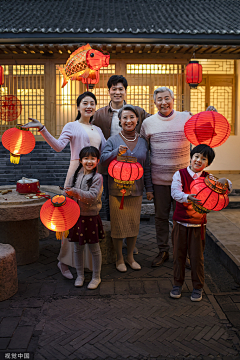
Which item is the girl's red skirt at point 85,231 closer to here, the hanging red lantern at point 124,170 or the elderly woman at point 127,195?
the elderly woman at point 127,195

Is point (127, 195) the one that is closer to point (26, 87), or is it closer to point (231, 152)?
point (26, 87)

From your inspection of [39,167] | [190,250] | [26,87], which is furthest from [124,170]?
[26,87]

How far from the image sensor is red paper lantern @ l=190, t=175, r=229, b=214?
2.83 m

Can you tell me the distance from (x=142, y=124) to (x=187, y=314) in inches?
89.8

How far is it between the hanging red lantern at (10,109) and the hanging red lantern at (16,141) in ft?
19.7

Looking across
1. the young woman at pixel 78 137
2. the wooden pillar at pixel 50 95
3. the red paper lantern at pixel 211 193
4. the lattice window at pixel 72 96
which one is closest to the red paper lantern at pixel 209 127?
the red paper lantern at pixel 211 193

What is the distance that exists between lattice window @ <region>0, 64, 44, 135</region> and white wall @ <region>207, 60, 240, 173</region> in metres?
5.72

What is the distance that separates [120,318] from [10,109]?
Result: 7762 mm

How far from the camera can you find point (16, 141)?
3.64 meters

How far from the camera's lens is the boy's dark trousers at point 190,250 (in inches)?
130

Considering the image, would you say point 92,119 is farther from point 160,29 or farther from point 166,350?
point 160,29

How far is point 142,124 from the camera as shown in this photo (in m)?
4.21

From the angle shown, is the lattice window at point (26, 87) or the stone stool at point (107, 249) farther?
the lattice window at point (26, 87)

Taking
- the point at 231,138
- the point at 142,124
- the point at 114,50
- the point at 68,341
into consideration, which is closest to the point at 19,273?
the point at 68,341
